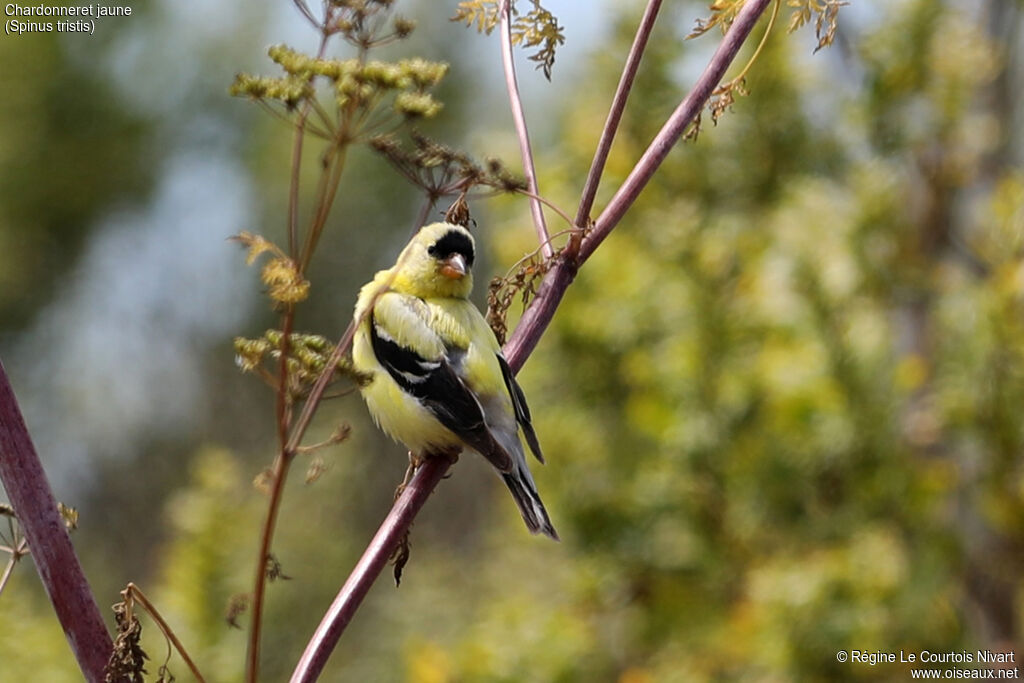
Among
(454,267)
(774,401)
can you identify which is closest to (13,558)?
(454,267)

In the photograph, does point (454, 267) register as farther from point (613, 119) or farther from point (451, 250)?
point (613, 119)

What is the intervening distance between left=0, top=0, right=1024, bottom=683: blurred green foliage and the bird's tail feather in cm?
143

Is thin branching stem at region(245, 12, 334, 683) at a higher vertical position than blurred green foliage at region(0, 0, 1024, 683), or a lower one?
lower

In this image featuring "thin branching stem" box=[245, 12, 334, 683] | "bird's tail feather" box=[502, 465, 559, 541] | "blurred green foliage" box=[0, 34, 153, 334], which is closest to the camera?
"thin branching stem" box=[245, 12, 334, 683]

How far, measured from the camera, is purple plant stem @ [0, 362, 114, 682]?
737mm

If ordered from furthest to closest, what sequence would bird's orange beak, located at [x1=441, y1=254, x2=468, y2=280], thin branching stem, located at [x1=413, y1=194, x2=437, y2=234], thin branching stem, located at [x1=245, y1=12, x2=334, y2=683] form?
bird's orange beak, located at [x1=441, y1=254, x2=468, y2=280] → thin branching stem, located at [x1=413, y1=194, x2=437, y2=234] → thin branching stem, located at [x1=245, y1=12, x2=334, y2=683]

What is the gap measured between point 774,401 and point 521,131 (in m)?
2.41

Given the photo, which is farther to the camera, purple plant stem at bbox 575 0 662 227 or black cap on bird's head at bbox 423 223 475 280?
black cap on bird's head at bbox 423 223 475 280

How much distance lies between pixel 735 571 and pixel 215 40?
525 cm

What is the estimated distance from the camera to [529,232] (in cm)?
389

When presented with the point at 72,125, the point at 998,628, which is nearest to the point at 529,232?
the point at 998,628

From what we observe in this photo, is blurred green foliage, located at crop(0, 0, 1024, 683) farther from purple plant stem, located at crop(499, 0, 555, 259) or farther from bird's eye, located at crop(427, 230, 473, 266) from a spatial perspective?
purple plant stem, located at crop(499, 0, 555, 259)

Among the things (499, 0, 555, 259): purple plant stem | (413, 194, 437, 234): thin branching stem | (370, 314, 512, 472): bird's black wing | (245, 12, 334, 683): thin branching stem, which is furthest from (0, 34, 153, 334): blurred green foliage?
(245, 12, 334, 683): thin branching stem

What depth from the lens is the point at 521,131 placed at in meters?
1.12
